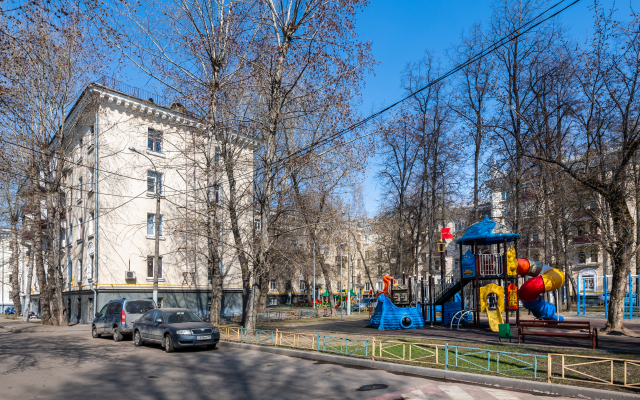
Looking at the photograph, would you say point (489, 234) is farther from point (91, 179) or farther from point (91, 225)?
point (91, 179)

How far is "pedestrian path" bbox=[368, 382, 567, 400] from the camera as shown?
27.6 feet

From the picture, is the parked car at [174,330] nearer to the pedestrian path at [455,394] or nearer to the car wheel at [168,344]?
the car wheel at [168,344]

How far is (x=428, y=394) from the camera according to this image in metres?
8.73

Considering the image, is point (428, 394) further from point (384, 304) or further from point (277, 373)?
point (384, 304)

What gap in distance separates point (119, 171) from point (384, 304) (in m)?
18.8

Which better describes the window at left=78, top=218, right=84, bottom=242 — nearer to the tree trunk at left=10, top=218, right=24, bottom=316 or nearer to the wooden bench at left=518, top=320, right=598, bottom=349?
the tree trunk at left=10, top=218, right=24, bottom=316

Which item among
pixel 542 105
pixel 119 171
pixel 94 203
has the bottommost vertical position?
pixel 94 203

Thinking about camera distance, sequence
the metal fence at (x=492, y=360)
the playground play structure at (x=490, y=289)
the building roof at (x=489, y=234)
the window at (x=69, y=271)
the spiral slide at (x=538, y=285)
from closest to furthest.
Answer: the metal fence at (x=492, y=360), the spiral slide at (x=538, y=285), the playground play structure at (x=490, y=289), the building roof at (x=489, y=234), the window at (x=69, y=271)

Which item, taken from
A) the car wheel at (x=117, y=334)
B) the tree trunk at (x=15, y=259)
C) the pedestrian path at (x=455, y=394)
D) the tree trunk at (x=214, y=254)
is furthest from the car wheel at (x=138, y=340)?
the tree trunk at (x=15, y=259)

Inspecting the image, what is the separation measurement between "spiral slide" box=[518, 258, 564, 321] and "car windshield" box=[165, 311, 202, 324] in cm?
1386

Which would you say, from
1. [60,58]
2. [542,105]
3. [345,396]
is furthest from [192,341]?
[542,105]

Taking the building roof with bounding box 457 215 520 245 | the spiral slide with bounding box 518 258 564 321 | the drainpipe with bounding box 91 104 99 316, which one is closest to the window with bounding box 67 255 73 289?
the drainpipe with bounding box 91 104 99 316

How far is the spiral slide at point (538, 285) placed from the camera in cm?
2041

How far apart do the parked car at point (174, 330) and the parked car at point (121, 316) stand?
141 centimetres
